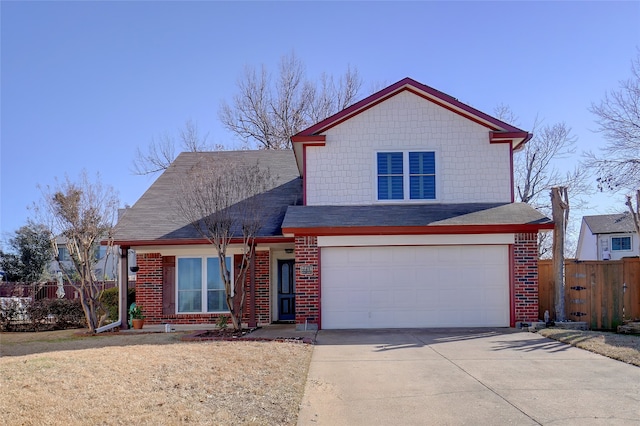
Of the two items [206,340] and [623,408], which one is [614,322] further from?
[206,340]

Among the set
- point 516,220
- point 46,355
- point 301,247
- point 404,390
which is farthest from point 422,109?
point 46,355

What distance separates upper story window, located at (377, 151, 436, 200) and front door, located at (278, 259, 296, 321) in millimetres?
3996

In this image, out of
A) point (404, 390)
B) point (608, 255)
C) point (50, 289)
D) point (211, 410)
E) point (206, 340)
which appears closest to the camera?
point (211, 410)

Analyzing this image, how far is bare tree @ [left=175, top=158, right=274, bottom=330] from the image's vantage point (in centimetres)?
1411

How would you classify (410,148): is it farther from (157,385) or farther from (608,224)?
(608,224)

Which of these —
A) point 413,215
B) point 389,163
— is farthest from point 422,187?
point 413,215

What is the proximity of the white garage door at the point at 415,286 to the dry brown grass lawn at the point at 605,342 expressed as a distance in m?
1.75

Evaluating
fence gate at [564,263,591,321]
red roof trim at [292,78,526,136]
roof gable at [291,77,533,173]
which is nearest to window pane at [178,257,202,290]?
roof gable at [291,77,533,173]

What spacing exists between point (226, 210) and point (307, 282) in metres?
2.77

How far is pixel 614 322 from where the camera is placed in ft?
46.7

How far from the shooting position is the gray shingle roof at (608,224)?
125ft

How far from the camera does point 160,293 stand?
16625 mm

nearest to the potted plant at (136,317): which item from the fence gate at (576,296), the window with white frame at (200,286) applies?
the window with white frame at (200,286)

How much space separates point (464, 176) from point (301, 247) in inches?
194
